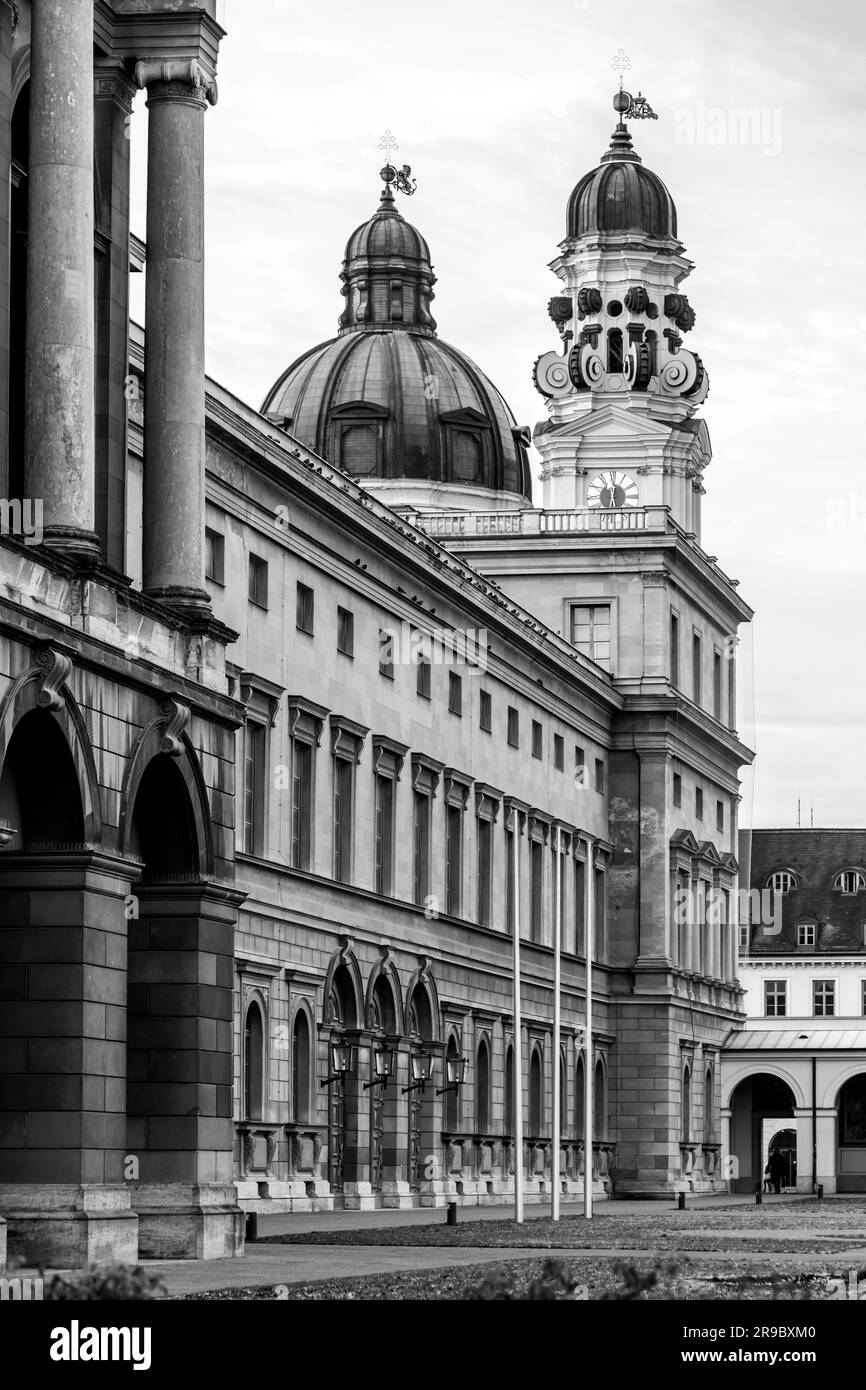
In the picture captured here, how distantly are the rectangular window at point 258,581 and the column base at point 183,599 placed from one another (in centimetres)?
2496

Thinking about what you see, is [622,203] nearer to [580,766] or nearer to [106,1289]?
Answer: [580,766]

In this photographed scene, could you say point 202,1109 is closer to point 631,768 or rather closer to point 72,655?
point 72,655

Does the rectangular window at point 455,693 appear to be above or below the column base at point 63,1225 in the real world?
above

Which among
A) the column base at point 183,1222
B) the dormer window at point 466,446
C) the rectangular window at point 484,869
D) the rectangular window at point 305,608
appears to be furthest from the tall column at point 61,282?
the dormer window at point 466,446

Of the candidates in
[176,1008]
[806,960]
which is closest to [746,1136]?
[806,960]

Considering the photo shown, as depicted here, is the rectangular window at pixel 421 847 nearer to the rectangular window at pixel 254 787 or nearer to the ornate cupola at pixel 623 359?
the rectangular window at pixel 254 787

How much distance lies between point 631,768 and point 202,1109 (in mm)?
66866

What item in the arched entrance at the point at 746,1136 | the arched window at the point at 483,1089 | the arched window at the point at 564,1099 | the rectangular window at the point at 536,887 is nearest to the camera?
the arched window at the point at 483,1089

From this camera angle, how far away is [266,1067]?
206ft

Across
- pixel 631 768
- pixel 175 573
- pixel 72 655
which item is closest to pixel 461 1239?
pixel 175 573

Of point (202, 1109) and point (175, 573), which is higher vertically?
point (175, 573)

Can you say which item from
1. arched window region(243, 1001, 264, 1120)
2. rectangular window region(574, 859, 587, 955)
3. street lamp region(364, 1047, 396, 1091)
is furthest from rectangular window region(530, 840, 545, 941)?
arched window region(243, 1001, 264, 1120)

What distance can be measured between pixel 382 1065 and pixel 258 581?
15.0 meters

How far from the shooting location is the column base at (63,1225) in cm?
3316
